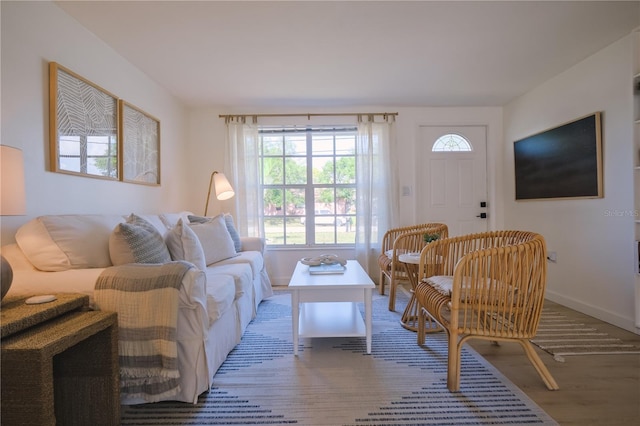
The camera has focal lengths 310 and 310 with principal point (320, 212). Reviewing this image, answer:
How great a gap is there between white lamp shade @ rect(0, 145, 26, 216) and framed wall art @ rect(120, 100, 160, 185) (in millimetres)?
1379

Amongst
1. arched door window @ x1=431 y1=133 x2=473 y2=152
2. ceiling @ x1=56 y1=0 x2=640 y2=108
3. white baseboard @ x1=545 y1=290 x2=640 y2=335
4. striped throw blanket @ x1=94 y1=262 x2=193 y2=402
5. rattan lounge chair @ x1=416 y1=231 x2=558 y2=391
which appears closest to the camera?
striped throw blanket @ x1=94 y1=262 x2=193 y2=402

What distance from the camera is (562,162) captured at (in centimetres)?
304

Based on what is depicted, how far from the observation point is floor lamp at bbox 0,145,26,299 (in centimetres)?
124

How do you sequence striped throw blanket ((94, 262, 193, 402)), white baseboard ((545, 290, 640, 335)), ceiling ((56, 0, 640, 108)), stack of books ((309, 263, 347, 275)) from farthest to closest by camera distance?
white baseboard ((545, 290, 640, 335)), stack of books ((309, 263, 347, 275)), ceiling ((56, 0, 640, 108)), striped throw blanket ((94, 262, 193, 402))

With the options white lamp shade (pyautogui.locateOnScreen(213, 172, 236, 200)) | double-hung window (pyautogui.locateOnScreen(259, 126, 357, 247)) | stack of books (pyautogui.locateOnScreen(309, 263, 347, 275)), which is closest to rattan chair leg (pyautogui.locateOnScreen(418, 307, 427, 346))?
stack of books (pyautogui.locateOnScreen(309, 263, 347, 275))

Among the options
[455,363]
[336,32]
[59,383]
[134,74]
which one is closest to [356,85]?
[336,32]

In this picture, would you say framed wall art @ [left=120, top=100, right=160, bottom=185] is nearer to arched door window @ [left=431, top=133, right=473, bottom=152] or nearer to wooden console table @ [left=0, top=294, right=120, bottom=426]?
wooden console table @ [left=0, top=294, right=120, bottom=426]

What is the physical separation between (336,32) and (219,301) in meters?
2.05

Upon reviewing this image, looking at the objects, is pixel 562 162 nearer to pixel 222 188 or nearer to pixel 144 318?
pixel 222 188

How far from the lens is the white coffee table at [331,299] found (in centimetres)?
199

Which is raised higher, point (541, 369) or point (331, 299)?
point (331, 299)

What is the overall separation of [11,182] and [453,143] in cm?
426

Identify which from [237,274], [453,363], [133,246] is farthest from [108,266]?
[453,363]

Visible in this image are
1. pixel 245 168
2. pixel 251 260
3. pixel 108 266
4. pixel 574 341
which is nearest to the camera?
pixel 108 266
